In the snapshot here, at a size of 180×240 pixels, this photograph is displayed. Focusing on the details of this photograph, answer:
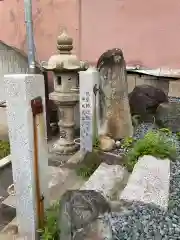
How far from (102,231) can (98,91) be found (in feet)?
11.7

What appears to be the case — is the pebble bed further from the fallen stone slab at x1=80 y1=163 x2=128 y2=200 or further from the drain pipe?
the drain pipe

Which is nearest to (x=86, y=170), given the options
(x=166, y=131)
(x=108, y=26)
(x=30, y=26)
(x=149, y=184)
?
(x=149, y=184)

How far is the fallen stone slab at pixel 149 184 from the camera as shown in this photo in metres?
2.97

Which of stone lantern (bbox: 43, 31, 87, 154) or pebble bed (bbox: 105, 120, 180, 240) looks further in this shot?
stone lantern (bbox: 43, 31, 87, 154)

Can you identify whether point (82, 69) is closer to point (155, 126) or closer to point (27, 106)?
point (155, 126)

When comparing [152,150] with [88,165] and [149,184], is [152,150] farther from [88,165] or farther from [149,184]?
[88,165]

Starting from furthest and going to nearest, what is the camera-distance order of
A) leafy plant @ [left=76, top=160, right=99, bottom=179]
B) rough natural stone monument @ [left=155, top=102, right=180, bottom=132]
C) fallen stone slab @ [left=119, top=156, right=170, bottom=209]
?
rough natural stone monument @ [left=155, top=102, right=180, bottom=132] < leafy plant @ [left=76, top=160, right=99, bottom=179] < fallen stone slab @ [left=119, top=156, right=170, bottom=209]

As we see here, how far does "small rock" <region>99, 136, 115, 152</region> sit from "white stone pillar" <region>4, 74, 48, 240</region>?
226cm

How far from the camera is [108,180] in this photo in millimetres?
3980

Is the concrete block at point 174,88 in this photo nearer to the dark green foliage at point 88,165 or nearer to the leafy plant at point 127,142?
the leafy plant at point 127,142

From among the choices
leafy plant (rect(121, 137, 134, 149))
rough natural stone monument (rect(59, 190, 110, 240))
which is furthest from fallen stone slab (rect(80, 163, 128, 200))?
leafy plant (rect(121, 137, 134, 149))

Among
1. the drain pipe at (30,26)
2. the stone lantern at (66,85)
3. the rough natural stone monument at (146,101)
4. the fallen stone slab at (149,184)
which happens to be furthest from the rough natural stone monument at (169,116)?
the drain pipe at (30,26)

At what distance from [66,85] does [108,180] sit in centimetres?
261

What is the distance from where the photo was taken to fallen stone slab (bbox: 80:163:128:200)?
3.66 m
